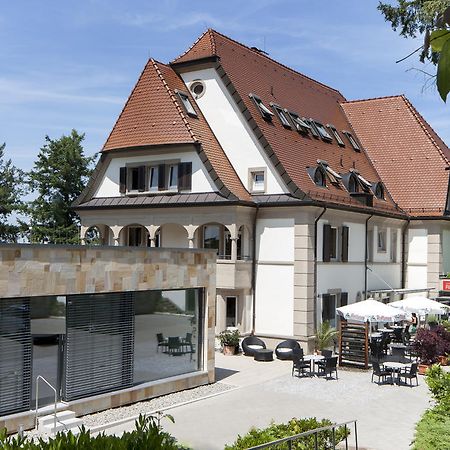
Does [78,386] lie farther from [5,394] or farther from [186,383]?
[186,383]

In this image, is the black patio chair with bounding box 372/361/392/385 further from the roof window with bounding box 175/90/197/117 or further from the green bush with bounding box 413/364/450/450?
the roof window with bounding box 175/90/197/117

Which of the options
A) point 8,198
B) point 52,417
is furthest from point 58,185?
point 52,417

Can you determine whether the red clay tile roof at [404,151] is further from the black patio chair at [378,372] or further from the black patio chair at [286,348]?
the black patio chair at [378,372]

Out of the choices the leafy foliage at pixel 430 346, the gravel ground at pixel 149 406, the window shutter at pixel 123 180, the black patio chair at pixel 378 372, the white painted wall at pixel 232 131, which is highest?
the white painted wall at pixel 232 131

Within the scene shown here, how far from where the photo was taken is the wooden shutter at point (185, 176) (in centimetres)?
2798

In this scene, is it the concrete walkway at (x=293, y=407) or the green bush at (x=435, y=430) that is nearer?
the green bush at (x=435, y=430)

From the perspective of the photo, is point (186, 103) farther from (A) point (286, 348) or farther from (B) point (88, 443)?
(B) point (88, 443)

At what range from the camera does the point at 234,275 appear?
86.7 ft

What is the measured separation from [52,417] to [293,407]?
267 inches

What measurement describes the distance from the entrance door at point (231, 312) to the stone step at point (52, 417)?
13653 mm

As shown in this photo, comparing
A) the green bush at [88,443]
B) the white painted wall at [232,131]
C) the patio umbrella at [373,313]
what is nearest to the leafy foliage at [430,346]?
the patio umbrella at [373,313]

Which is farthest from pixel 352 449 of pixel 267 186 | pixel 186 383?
pixel 267 186

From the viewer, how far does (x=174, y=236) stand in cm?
3002

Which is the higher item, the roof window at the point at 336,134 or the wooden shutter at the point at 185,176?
the roof window at the point at 336,134
